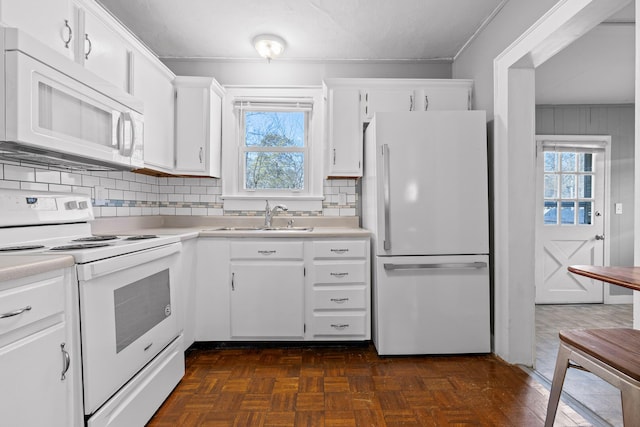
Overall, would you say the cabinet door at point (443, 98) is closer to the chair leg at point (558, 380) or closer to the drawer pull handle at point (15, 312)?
the chair leg at point (558, 380)

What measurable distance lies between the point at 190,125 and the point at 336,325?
2.01 m

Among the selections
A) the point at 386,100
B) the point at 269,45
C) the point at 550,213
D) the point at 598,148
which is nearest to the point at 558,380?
the point at 386,100

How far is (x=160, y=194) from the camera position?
308 centimetres

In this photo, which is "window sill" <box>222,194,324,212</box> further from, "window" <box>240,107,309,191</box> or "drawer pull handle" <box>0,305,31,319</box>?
"drawer pull handle" <box>0,305,31,319</box>

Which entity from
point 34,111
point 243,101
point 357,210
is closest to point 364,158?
point 357,210

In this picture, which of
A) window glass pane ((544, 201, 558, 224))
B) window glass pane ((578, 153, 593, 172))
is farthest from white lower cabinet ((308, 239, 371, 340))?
window glass pane ((578, 153, 593, 172))

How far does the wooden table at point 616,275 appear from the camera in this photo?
820 mm

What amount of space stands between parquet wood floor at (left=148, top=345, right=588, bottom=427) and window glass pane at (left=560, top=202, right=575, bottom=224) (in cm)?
247

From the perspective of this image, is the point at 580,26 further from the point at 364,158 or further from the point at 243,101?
the point at 243,101

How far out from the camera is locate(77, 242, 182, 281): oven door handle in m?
1.19

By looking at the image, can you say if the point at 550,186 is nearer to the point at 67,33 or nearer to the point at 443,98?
the point at 443,98

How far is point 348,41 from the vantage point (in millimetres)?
2762

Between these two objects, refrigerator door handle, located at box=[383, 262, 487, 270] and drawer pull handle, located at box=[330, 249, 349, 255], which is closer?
refrigerator door handle, located at box=[383, 262, 487, 270]

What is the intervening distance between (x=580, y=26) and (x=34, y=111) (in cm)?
257
